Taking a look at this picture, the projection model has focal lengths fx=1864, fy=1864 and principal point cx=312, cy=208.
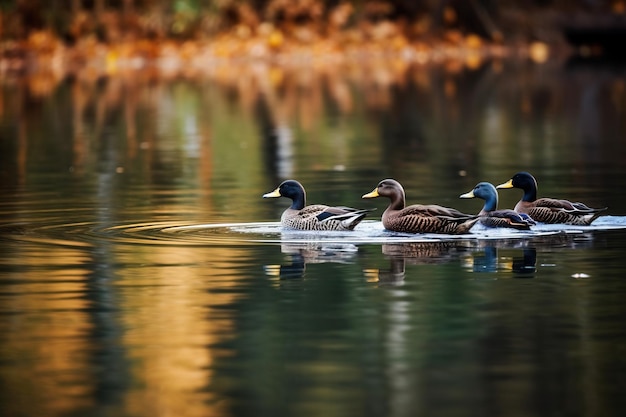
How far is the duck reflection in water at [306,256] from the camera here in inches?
471

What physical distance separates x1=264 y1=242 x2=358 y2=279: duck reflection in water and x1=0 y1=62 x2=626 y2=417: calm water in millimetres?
27

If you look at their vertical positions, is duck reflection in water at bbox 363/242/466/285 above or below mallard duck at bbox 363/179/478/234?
below

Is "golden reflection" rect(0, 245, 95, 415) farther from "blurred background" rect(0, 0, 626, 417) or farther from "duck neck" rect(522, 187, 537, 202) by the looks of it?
"duck neck" rect(522, 187, 537, 202)

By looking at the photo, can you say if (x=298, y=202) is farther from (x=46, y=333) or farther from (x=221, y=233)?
(x=46, y=333)

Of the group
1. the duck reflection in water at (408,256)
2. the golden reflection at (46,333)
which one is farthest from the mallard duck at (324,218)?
the golden reflection at (46,333)

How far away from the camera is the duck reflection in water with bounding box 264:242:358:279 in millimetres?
11961

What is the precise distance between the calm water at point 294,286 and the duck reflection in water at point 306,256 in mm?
27

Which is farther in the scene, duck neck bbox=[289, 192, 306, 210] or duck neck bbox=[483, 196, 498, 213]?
duck neck bbox=[289, 192, 306, 210]

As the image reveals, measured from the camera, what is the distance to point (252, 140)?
1014 inches

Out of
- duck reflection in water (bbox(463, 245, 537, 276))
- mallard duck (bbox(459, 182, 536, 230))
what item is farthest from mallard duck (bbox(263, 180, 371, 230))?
duck reflection in water (bbox(463, 245, 537, 276))

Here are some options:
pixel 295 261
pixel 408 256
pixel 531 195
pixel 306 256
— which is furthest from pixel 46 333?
pixel 531 195

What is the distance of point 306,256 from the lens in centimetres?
1291

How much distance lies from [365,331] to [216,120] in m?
21.0

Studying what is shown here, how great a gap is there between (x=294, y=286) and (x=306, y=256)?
1.62 meters
